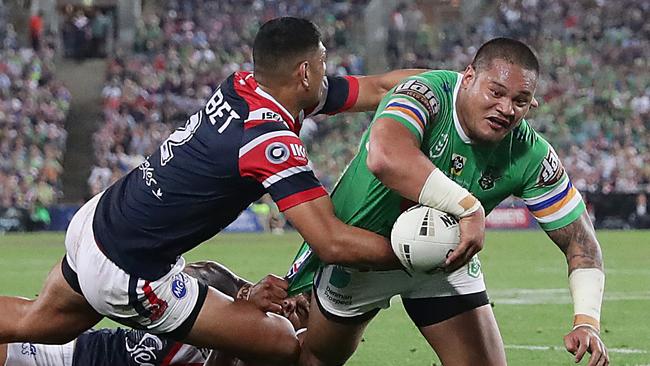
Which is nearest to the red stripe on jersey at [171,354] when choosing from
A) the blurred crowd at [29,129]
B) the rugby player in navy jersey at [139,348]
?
the rugby player in navy jersey at [139,348]

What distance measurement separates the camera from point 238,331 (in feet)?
19.4

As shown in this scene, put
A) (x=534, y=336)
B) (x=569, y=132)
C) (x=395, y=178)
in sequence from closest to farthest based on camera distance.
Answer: (x=395, y=178) → (x=534, y=336) → (x=569, y=132)

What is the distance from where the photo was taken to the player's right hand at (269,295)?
19.9ft

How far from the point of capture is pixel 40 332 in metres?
6.16

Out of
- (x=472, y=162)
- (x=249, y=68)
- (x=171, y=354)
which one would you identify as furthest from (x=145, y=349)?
(x=249, y=68)

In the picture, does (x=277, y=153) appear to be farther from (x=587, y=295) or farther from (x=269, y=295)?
(x=587, y=295)

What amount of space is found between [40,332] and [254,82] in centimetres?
168

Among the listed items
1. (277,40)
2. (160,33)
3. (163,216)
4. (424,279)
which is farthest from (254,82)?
(160,33)

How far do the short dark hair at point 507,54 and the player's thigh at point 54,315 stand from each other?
2.29 metres

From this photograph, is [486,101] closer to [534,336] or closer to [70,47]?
[534,336]

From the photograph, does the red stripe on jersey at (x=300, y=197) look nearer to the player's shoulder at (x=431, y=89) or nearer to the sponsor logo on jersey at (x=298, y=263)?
the player's shoulder at (x=431, y=89)

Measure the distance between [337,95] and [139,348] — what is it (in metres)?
1.74

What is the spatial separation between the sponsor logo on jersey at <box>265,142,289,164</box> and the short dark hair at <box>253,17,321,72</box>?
0.44m

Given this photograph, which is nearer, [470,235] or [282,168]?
[470,235]
